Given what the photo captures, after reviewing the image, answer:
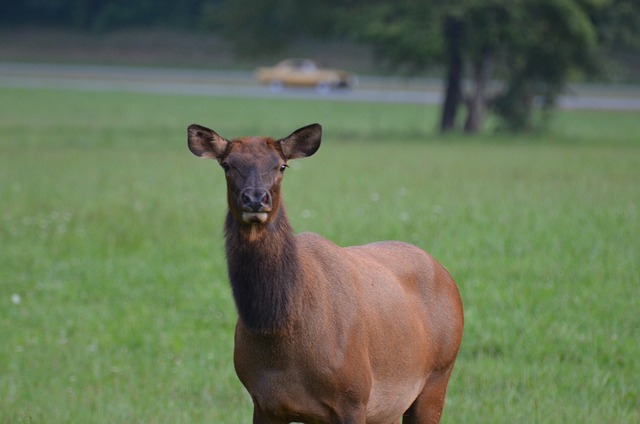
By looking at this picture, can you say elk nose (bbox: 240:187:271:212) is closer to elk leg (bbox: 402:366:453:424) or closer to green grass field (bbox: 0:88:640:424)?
elk leg (bbox: 402:366:453:424)

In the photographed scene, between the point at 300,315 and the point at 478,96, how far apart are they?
29313 mm

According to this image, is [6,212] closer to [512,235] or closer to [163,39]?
[512,235]

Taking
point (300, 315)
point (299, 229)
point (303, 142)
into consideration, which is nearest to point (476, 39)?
point (299, 229)

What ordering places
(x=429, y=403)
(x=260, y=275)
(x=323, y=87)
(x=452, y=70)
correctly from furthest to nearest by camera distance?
(x=323, y=87)
(x=452, y=70)
(x=429, y=403)
(x=260, y=275)

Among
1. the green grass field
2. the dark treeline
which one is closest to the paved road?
the dark treeline

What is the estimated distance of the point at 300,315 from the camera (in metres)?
5.50

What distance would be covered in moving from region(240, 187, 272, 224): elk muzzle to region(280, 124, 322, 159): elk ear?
430 mm

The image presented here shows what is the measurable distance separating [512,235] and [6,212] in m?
7.25

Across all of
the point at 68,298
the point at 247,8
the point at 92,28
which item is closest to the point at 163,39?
the point at 92,28

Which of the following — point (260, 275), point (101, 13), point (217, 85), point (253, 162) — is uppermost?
point (253, 162)

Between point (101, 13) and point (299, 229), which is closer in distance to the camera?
point (299, 229)

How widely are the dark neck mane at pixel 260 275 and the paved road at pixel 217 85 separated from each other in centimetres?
4426

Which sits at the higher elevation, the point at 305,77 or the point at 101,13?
the point at 101,13

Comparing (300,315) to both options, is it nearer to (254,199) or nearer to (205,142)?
(254,199)
